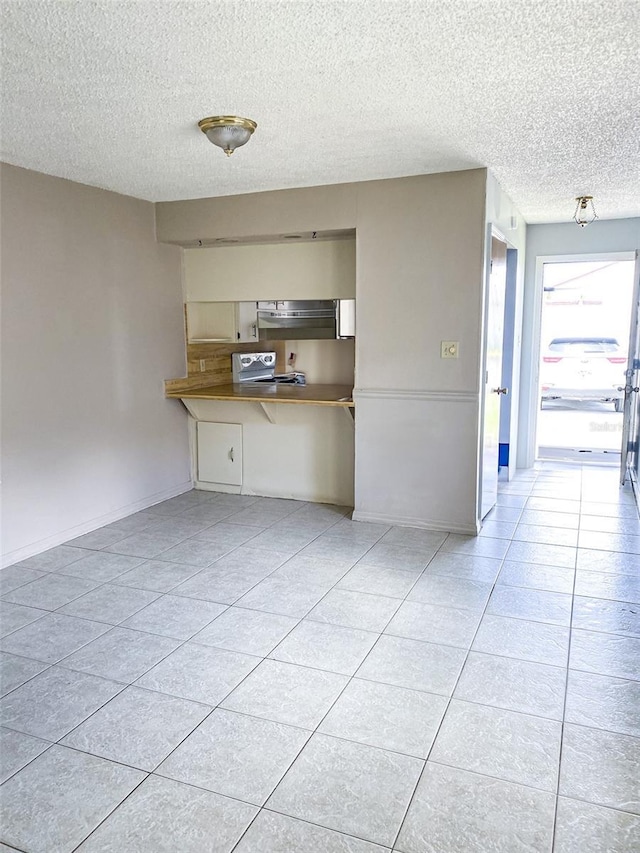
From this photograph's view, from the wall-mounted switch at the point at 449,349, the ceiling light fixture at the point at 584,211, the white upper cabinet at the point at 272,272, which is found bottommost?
the wall-mounted switch at the point at 449,349

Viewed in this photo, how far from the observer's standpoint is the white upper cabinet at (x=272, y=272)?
4.33 m

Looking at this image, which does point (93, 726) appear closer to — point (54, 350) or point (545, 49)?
point (54, 350)

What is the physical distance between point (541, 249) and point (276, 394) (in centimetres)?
292

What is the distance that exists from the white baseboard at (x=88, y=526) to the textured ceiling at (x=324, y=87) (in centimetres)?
215

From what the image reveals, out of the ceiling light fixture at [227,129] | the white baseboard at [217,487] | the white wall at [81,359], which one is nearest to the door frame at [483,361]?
the ceiling light fixture at [227,129]

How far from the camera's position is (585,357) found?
823 cm

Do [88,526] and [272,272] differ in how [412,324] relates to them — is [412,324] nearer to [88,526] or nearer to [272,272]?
[272,272]

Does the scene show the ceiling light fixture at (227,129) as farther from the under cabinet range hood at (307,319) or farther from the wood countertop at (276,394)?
the wood countertop at (276,394)

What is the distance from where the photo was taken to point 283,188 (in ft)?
13.5

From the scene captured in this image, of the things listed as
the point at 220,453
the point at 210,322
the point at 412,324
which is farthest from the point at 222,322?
the point at 412,324

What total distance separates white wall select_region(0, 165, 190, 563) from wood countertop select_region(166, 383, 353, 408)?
10.4 inches

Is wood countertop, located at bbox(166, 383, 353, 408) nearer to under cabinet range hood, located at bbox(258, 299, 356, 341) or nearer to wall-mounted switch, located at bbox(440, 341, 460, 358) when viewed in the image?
under cabinet range hood, located at bbox(258, 299, 356, 341)

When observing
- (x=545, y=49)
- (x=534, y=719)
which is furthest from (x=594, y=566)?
(x=545, y=49)

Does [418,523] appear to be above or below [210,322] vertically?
below
